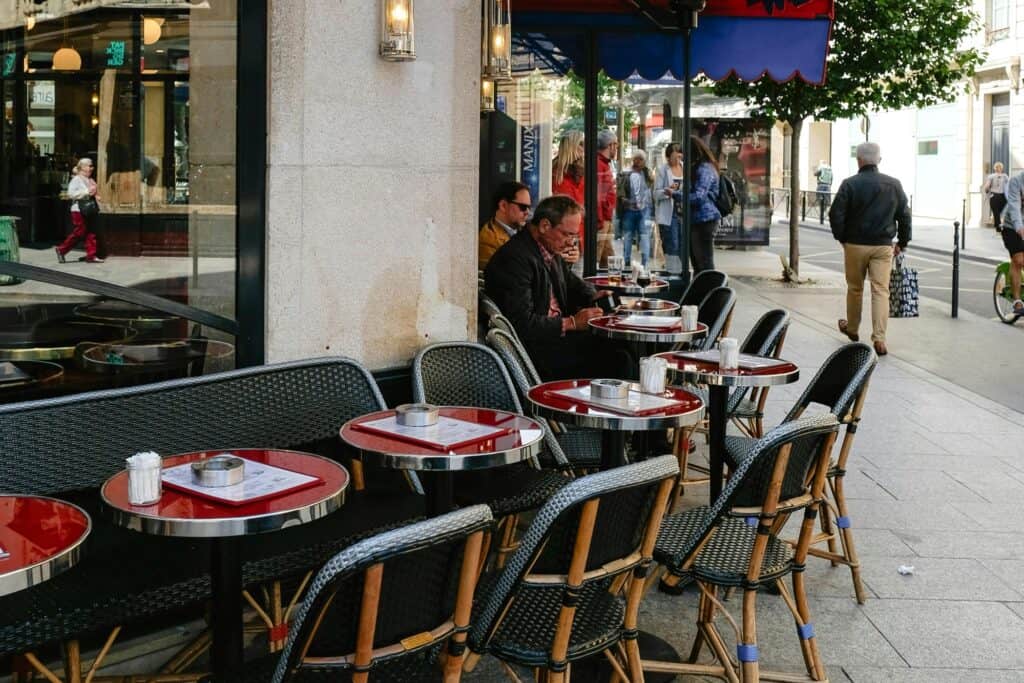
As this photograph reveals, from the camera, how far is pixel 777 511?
389 cm

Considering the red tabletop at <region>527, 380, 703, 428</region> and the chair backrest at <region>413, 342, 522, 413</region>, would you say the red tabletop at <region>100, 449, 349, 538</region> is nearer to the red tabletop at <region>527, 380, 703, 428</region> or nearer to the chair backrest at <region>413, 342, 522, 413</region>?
the red tabletop at <region>527, 380, 703, 428</region>

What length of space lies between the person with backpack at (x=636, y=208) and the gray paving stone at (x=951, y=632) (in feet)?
21.2

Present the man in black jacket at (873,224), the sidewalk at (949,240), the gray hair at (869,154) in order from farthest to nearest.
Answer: the sidewalk at (949,240), the gray hair at (869,154), the man in black jacket at (873,224)

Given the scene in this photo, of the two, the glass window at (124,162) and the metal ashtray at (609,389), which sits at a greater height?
the glass window at (124,162)

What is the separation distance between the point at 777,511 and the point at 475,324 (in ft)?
6.88

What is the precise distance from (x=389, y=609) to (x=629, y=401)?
2045 millimetres

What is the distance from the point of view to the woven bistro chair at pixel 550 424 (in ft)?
17.7

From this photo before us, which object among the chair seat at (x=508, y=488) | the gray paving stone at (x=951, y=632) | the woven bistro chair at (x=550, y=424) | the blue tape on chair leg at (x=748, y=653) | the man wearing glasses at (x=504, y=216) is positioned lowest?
the gray paving stone at (x=951, y=632)

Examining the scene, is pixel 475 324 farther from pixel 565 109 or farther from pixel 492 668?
pixel 565 109

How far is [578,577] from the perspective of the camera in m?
3.15

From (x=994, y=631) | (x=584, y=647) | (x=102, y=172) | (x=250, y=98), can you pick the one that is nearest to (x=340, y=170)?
(x=250, y=98)

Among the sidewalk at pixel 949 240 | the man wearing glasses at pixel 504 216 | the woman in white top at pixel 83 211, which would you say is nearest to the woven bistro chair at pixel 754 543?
the woman in white top at pixel 83 211

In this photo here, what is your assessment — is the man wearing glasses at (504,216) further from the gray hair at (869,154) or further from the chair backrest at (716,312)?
the gray hair at (869,154)

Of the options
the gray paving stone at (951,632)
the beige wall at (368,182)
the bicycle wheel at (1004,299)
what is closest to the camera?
the gray paving stone at (951,632)
